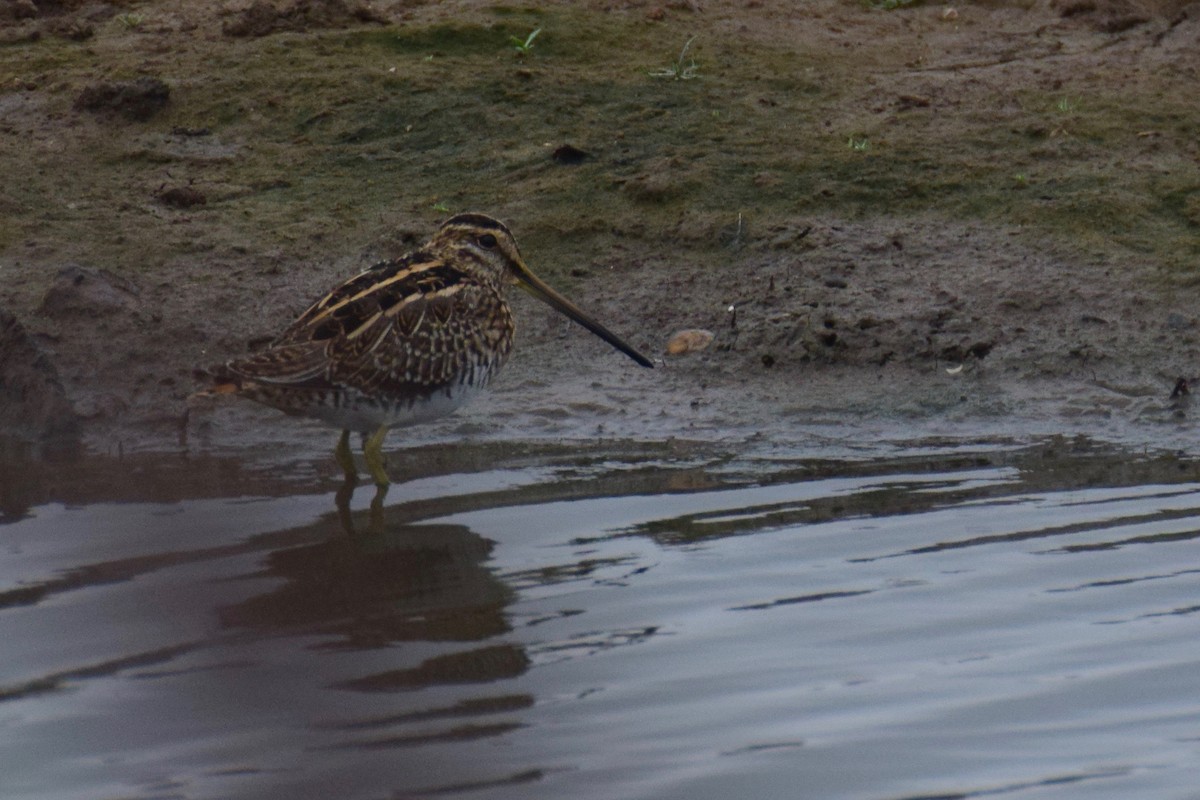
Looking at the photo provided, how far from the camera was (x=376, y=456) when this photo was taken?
20.3 feet

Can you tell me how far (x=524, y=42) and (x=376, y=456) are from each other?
11.7 ft

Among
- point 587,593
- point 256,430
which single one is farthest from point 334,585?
point 256,430

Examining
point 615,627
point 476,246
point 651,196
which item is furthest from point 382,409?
point 651,196

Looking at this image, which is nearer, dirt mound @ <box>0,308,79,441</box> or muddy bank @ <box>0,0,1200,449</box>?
dirt mound @ <box>0,308,79,441</box>

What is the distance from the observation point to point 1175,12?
30.5 feet

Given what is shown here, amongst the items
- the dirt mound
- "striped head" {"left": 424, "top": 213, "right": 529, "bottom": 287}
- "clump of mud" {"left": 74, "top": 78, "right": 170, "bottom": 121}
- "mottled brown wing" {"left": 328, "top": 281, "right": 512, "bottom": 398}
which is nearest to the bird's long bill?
"striped head" {"left": 424, "top": 213, "right": 529, "bottom": 287}

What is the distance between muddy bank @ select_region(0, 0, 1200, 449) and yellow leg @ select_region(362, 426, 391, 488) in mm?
576

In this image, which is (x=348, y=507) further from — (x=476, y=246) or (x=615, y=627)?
(x=615, y=627)

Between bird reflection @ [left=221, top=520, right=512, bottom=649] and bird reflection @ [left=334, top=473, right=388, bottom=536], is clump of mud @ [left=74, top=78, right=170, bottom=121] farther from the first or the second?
bird reflection @ [left=221, top=520, right=512, bottom=649]

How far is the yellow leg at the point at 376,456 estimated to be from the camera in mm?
6035

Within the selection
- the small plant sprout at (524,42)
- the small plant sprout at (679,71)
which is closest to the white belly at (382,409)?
the small plant sprout at (679,71)

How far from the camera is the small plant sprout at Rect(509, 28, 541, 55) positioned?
29.7 feet

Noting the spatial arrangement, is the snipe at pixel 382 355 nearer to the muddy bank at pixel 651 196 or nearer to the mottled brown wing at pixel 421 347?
the mottled brown wing at pixel 421 347

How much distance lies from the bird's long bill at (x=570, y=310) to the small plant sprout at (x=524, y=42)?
94.5 inches
